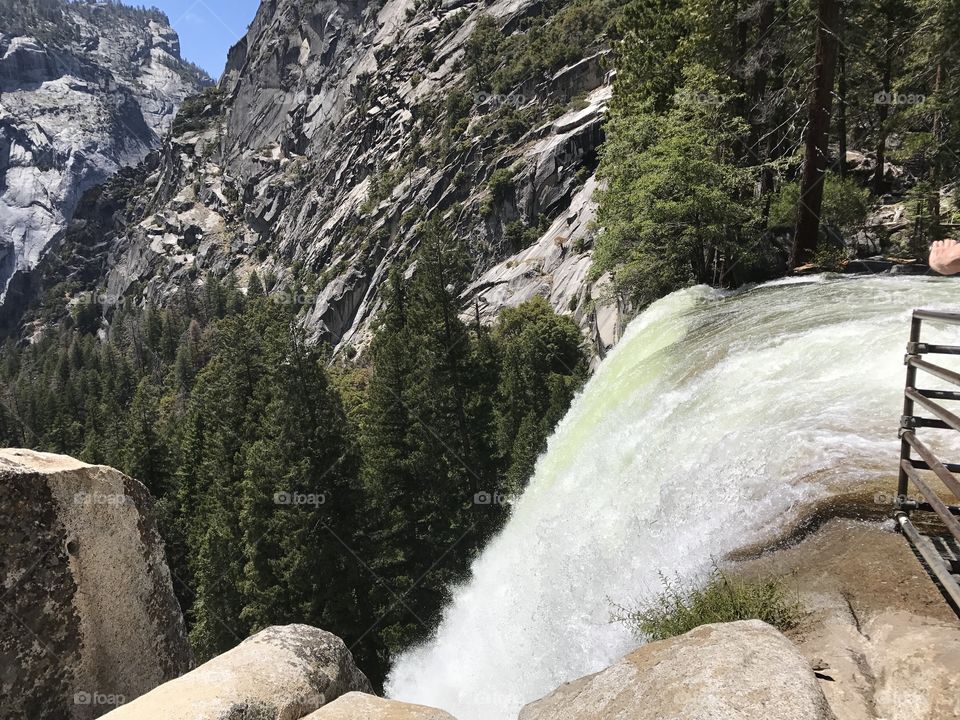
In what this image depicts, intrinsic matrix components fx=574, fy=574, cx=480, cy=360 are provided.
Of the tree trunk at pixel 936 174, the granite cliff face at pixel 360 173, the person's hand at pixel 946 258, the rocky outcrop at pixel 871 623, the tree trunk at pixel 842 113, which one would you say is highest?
the granite cliff face at pixel 360 173

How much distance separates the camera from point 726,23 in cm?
2006

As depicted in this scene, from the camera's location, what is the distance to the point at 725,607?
15.0 feet

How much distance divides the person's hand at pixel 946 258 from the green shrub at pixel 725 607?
8.71 feet

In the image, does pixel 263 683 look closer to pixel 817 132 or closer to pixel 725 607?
pixel 725 607

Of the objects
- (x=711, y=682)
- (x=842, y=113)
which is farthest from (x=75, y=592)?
(x=842, y=113)

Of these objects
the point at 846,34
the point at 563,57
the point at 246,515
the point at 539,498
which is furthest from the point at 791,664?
the point at 563,57

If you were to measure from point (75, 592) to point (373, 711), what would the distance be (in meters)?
3.00

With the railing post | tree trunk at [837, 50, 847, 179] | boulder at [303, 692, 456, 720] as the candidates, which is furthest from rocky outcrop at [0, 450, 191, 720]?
tree trunk at [837, 50, 847, 179]

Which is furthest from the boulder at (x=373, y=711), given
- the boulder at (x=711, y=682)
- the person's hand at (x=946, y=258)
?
the person's hand at (x=946, y=258)

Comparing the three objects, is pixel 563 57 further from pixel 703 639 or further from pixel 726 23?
pixel 703 639

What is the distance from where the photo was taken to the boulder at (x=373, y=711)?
404 centimetres

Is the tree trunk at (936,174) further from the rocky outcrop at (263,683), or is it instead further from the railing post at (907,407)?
the rocky outcrop at (263,683)

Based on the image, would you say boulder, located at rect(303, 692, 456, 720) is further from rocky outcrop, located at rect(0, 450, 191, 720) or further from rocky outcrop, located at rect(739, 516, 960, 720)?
rocky outcrop, located at rect(739, 516, 960, 720)

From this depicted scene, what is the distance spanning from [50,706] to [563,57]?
7759 cm
